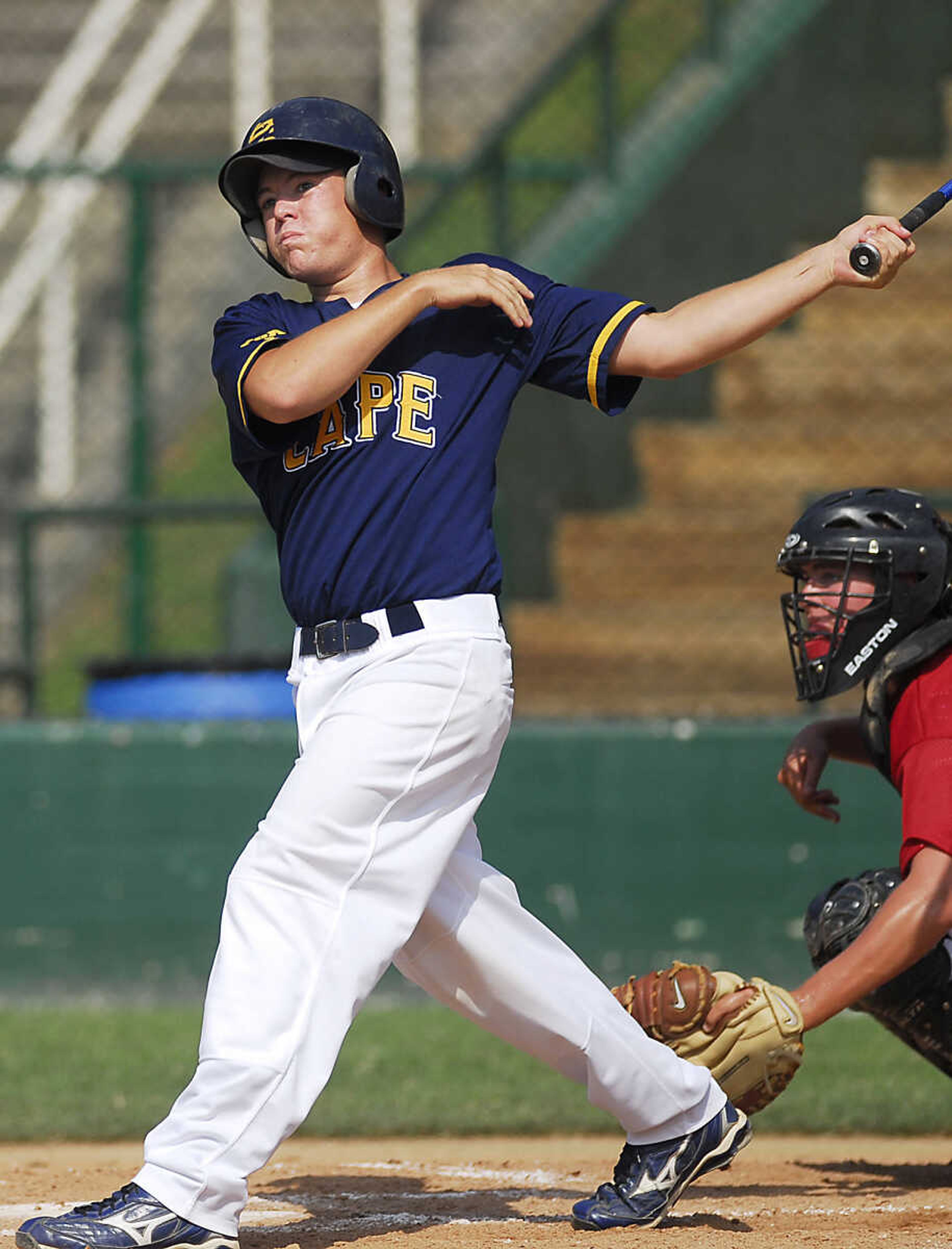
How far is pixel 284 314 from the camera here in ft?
12.3

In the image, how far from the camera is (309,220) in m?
3.71

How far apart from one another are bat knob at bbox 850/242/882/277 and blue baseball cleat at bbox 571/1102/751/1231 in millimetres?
1544

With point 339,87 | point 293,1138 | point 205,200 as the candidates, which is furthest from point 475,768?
point 339,87

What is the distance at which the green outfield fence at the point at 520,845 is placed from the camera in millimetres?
6879

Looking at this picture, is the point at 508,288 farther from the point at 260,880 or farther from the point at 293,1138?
the point at 293,1138

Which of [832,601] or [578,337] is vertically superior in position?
[578,337]

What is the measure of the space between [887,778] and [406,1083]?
2.08 m

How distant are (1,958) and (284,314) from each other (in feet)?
12.2

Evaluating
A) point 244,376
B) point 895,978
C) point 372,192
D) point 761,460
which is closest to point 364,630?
point 244,376

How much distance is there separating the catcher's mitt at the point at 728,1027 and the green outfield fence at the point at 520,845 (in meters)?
2.96

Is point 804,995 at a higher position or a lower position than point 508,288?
lower

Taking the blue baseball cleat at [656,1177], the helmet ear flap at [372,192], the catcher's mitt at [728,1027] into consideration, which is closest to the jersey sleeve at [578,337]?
the helmet ear flap at [372,192]

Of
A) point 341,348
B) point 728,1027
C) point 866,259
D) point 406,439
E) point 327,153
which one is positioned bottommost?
point 728,1027

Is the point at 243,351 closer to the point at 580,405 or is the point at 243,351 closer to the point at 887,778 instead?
the point at 887,778
